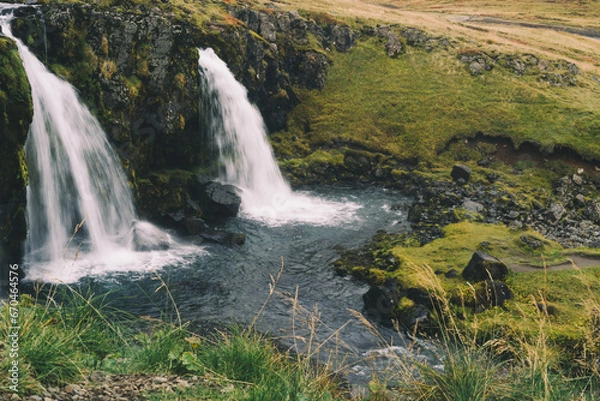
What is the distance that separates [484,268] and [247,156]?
2093 cm

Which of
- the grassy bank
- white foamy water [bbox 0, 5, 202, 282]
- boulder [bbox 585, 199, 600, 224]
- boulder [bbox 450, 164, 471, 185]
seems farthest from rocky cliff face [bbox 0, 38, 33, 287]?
boulder [bbox 585, 199, 600, 224]

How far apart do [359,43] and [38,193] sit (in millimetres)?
41360

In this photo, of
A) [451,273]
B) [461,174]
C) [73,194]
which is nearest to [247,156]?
[73,194]

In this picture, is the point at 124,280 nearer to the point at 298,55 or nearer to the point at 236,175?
the point at 236,175

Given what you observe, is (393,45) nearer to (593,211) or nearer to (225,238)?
(593,211)

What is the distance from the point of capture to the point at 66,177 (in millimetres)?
23703

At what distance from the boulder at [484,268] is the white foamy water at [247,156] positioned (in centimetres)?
1147

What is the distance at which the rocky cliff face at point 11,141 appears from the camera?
62.7 ft

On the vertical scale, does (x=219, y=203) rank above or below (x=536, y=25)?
below

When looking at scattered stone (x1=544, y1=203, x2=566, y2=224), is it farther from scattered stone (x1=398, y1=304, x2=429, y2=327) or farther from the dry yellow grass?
the dry yellow grass

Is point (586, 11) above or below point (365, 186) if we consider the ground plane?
above

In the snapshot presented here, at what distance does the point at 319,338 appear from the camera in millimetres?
17047

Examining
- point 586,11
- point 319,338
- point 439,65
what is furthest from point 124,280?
point 586,11

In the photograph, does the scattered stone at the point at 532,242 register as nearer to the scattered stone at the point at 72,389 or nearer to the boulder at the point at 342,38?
the scattered stone at the point at 72,389
